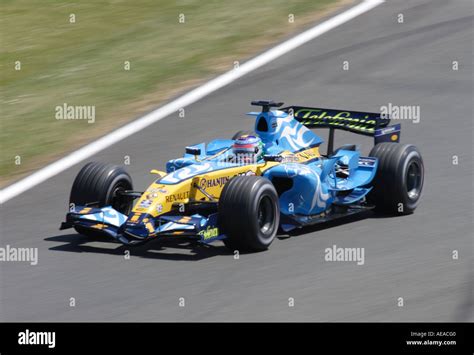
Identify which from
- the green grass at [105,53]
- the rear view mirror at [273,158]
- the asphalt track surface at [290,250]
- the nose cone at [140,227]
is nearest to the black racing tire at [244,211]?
the asphalt track surface at [290,250]

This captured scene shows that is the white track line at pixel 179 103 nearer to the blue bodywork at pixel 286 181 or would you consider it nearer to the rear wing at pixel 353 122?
the blue bodywork at pixel 286 181

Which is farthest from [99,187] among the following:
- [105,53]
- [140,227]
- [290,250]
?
[105,53]

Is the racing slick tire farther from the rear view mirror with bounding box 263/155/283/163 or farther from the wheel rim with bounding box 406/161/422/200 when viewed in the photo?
the wheel rim with bounding box 406/161/422/200

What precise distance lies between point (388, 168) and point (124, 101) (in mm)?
6602

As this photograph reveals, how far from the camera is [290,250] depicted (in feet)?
37.6

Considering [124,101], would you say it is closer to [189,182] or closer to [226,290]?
[189,182]

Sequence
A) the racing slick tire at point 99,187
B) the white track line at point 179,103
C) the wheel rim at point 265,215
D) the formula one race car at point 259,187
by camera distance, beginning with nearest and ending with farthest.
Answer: the formula one race car at point 259,187
the wheel rim at point 265,215
the racing slick tire at point 99,187
the white track line at point 179,103

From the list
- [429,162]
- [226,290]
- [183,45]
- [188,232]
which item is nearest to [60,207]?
[188,232]

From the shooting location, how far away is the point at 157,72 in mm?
19375

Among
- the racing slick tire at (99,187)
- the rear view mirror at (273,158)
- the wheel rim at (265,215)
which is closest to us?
the wheel rim at (265,215)

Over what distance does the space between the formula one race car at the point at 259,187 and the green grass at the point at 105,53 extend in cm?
363

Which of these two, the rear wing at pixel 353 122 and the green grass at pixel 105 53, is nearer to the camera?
the rear wing at pixel 353 122

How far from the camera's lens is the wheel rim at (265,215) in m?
11.4

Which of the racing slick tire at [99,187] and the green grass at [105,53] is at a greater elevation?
the green grass at [105,53]
